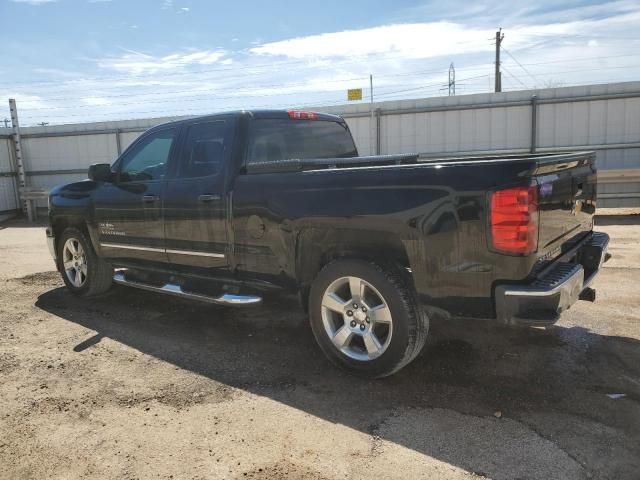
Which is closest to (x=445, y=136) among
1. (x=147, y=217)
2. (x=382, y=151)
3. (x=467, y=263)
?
(x=382, y=151)

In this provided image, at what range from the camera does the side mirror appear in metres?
5.78

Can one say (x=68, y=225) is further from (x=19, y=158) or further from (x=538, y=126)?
(x=19, y=158)

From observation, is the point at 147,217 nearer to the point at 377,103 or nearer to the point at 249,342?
the point at 249,342

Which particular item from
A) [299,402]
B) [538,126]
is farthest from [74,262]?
[538,126]

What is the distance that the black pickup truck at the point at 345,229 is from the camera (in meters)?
3.26

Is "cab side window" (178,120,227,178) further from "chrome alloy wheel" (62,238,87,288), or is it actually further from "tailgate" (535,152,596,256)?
"tailgate" (535,152,596,256)

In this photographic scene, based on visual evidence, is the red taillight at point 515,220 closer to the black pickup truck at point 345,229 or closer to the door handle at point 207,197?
the black pickup truck at point 345,229

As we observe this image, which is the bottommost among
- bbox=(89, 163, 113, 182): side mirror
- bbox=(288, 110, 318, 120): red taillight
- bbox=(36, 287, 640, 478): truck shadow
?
bbox=(36, 287, 640, 478): truck shadow

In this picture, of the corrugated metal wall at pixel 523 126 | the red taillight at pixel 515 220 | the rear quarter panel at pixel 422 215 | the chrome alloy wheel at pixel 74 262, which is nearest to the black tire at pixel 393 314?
the rear quarter panel at pixel 422 215

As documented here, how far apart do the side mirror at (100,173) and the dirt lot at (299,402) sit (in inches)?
58.6

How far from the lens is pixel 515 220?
3.15 meters

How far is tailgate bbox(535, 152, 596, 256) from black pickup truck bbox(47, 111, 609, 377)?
0.02 meters

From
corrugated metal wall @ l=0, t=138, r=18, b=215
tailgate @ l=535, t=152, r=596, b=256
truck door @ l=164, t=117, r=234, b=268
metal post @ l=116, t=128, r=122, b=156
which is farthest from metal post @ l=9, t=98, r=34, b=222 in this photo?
tailgate @ l=535, t=152, r=596, b=256

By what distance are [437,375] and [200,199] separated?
246 centimetres
